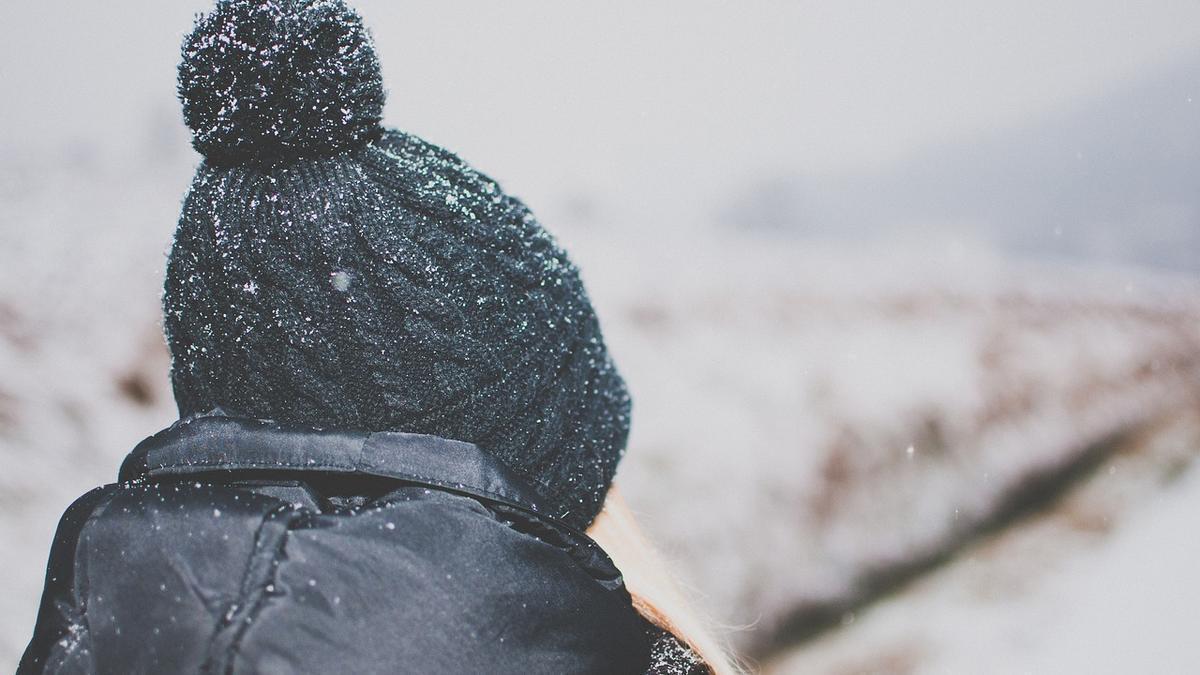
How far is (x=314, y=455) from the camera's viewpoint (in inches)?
28.6

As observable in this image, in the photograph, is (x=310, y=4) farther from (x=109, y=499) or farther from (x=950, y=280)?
(x=950, y=280)

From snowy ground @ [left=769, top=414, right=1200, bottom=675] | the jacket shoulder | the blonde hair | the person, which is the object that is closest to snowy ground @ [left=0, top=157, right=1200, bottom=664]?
snowy ground @ [left=769, top=414, right=1200, bottom=675]

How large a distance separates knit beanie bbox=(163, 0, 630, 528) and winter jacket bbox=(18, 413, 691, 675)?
0.08 meters

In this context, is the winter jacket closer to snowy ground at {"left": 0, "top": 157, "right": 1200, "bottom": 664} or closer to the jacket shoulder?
the jacket shoulder

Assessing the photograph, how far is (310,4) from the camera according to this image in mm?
812

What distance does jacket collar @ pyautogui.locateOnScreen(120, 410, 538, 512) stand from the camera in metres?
0.73

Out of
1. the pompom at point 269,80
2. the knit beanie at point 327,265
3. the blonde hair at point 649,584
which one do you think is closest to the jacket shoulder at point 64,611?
the knit beanie at point 327,265

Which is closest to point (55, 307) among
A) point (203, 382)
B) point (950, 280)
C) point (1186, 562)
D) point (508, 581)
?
point (203, 382)

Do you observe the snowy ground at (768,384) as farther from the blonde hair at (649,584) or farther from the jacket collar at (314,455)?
the jacket collar at (314,455)

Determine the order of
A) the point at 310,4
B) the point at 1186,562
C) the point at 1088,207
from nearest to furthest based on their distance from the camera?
the point at 310,4, the point at 1186,562, the point at 1088,207

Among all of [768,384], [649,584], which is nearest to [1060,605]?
[768,384]

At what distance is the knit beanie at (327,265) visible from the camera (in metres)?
0.79

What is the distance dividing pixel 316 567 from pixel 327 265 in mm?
369

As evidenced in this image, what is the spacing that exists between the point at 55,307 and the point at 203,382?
197 cm
